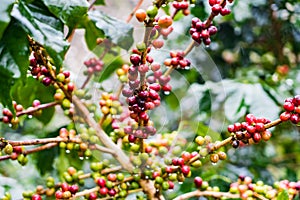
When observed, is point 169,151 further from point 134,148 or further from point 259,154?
point 259,154

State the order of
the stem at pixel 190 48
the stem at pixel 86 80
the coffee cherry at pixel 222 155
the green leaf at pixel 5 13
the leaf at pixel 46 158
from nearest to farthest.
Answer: the green leaf at pixel 5 13 → the coffee cherry at pixel 222 155 → the stem at pixel 190 48 → the stem at pixel 86 80 → the leaf at pixel 46 158

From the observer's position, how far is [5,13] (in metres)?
0.63

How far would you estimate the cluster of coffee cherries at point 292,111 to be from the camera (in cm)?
67

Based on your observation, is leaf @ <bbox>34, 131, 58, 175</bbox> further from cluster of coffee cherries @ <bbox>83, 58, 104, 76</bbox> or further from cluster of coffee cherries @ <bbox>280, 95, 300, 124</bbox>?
cluster of coffee cherries @ <bbox>280, 95, 300, 124</bbox>

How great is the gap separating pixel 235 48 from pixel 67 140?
3.52 feet

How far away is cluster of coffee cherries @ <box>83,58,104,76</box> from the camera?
1.01 m

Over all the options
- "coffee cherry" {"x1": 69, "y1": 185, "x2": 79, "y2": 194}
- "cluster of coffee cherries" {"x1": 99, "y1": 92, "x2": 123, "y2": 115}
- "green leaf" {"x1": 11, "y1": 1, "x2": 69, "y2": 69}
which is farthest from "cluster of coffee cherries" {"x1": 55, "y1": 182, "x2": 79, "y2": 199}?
"green leaf" {"x1": 11, "y1": 1, "x2": 69, "y2": 69}

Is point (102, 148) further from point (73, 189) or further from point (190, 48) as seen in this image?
point (190, 48)

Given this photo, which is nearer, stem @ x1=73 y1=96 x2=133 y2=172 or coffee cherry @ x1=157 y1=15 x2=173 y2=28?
coffee cherry @ x1=157 y1=15 x2=173 y2=28

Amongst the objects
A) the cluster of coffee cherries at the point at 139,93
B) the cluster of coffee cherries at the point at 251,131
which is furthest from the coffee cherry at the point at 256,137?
the cluster of coffee cherries at the point at 139,93

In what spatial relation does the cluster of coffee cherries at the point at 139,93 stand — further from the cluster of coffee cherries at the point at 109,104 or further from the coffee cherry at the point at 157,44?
the cluster of coffee cherries at the point at 109,104

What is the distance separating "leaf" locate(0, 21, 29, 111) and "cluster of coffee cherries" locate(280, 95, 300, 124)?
341mm

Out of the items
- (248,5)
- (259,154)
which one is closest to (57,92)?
(248,5)

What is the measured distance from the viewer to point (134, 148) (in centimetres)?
86
